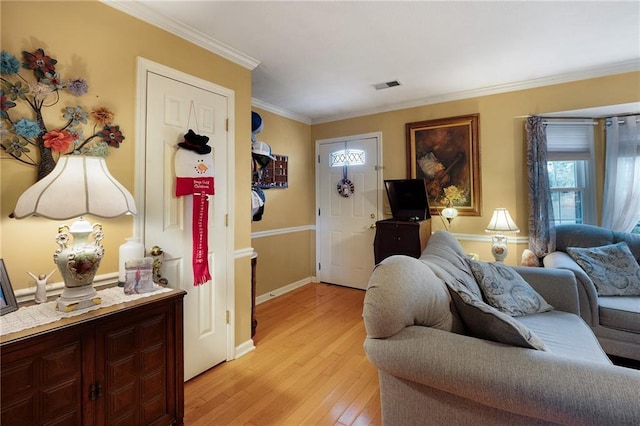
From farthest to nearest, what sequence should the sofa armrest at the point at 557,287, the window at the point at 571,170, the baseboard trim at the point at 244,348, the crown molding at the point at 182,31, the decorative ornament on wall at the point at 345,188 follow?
the decorative ornament on wall at the point at 345,188 < the window at the point at 571,170 < the baseboard trim at the point at 244,348 < the sofa armrest at the point at 557,287 < the crown molding at the point at 182,31

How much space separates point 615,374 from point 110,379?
1.96 meters

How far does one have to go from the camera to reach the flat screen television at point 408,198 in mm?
3565

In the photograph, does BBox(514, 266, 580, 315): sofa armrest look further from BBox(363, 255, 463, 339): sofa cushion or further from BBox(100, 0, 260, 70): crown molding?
BBox(100, 0, 260, 70): crown molding

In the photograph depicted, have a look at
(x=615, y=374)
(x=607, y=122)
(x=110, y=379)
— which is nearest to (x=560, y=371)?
(x=615, y=374)

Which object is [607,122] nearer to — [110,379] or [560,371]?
[560,371]

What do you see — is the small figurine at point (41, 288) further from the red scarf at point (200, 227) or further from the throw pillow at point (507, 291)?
the throw pillow at point (507, 291)

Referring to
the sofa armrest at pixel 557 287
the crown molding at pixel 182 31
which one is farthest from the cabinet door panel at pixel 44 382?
the sofa armrest at pixel 557 287

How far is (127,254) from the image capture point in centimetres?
168

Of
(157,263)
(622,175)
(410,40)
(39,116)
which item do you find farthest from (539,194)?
(39,116)

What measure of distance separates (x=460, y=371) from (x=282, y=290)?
3226mm

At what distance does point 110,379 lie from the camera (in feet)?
4.46

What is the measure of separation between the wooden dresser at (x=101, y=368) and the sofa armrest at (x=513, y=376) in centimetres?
111

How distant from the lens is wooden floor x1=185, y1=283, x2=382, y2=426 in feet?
5.88

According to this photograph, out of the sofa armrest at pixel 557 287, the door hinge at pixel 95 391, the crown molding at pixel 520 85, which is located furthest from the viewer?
the crown molding at pixel 520 85
